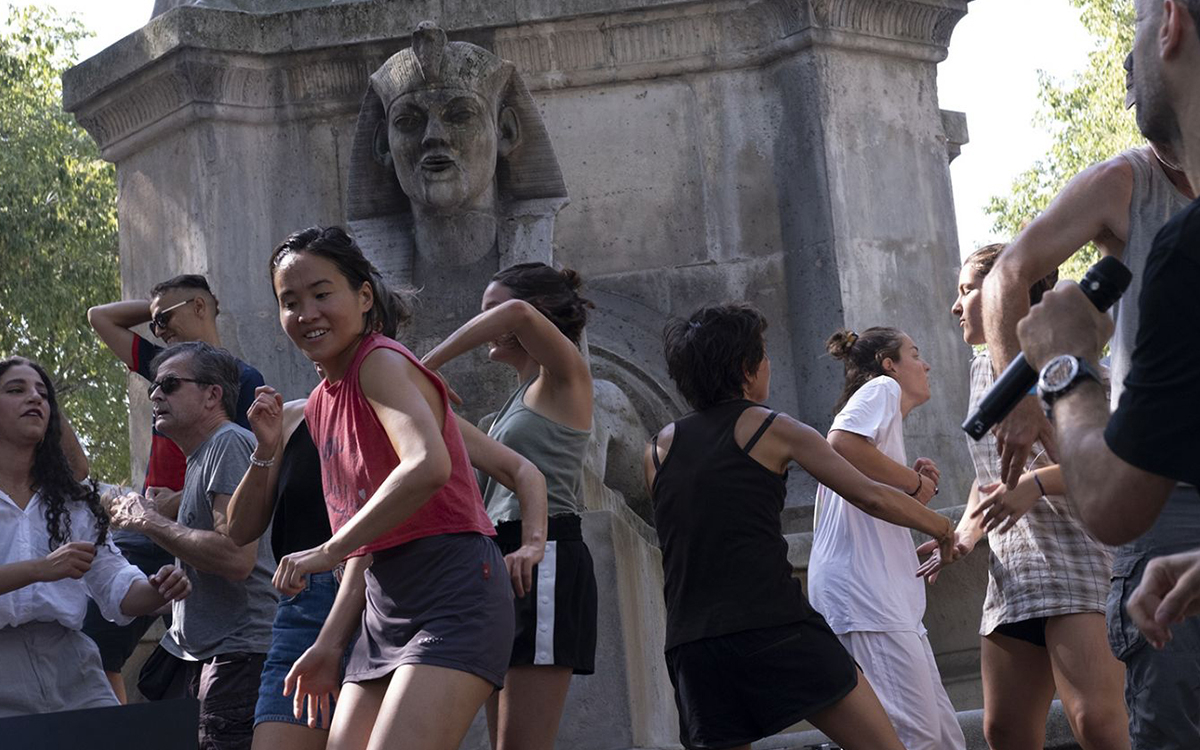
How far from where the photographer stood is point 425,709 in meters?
3.89

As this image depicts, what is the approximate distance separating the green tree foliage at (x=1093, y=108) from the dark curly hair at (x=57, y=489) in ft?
66.2

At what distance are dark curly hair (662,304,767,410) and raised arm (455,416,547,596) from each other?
1.91 ft

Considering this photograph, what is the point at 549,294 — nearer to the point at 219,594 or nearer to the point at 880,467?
the point at 880,467

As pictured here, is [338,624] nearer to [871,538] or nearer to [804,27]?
[871,538]

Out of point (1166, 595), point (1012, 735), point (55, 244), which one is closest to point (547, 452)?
point (1012, 735)

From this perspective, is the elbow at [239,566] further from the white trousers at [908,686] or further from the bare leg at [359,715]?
the white trousers at [908,686]

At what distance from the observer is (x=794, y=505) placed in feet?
29.2

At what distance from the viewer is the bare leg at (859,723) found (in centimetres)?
471

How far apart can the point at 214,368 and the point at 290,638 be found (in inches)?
51.2

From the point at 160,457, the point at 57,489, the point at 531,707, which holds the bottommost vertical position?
the point at 531,707

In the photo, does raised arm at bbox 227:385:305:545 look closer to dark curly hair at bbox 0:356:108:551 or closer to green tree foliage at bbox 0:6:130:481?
dark curly hair at bbox 0:356:108:551

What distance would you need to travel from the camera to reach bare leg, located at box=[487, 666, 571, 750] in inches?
196

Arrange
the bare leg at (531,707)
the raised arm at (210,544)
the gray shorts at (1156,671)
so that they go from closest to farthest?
the gray shorts at (1156,671)
the bare leg at (531,707)
the raised arm at (210,544)

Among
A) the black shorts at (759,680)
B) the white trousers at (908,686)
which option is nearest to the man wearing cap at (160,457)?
A: the black shorts at (759,680)
